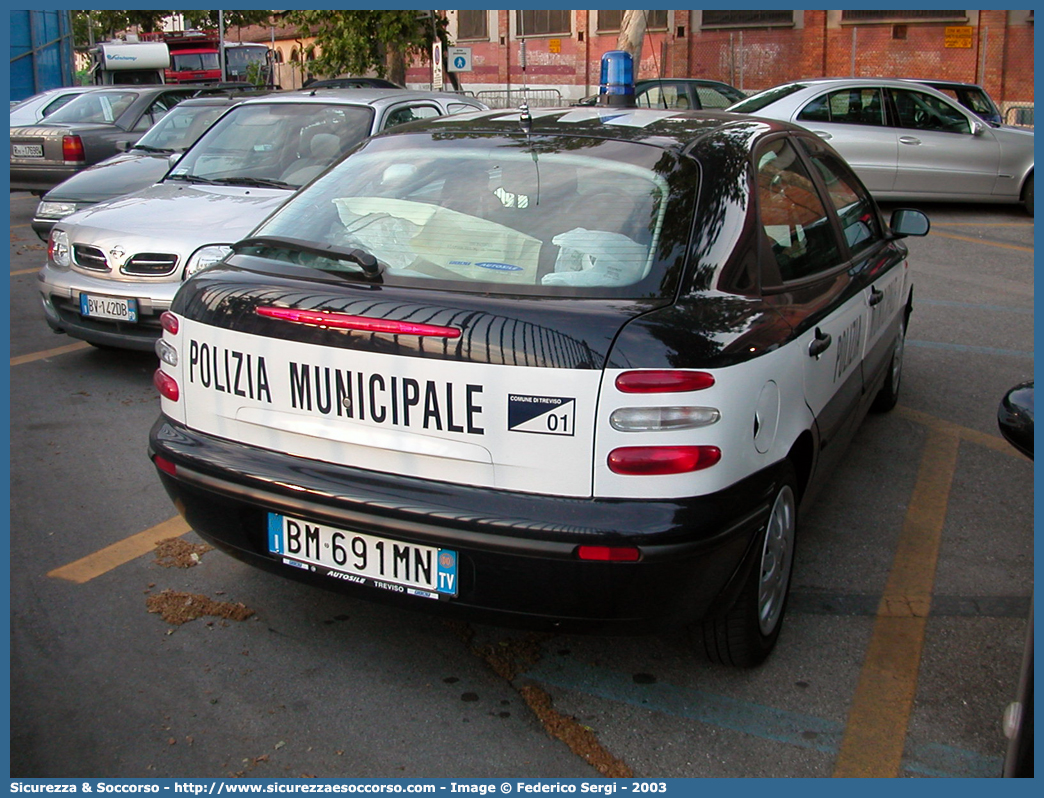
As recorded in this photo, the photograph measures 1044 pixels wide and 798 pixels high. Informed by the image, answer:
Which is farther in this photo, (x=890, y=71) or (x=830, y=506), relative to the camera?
(x=890, y=71)

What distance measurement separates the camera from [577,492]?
2.66m

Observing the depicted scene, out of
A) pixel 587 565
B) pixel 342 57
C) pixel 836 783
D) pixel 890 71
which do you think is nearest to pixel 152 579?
pixel 587 565

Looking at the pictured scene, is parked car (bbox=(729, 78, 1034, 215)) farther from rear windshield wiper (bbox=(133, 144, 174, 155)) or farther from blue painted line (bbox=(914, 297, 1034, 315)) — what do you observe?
rear windshield wiper (bbox=(133, 144, 174, 155))

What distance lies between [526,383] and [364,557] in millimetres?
680

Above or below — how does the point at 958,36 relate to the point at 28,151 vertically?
above

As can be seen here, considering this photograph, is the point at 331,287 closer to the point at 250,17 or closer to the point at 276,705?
the point at 276,705

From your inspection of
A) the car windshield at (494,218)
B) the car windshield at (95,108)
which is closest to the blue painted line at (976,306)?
the car windshield at (494,218)

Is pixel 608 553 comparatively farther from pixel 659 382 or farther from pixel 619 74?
pixel 619 74

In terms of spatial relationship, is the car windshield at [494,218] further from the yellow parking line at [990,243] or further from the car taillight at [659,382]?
the yellow parking line at [990,243]

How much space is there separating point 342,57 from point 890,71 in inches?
620

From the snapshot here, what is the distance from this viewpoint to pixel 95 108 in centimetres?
1312

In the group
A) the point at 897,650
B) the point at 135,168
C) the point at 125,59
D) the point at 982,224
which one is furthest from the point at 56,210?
the point at 125,59

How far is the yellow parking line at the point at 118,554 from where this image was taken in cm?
382

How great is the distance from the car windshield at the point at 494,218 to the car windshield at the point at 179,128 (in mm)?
6268
